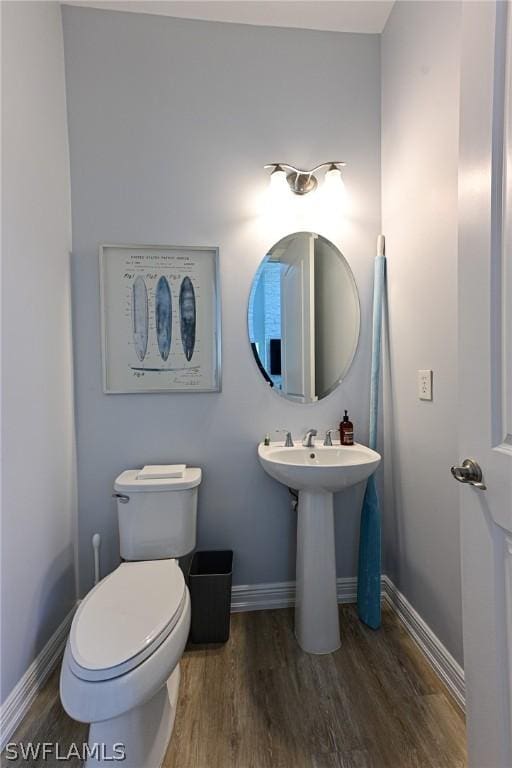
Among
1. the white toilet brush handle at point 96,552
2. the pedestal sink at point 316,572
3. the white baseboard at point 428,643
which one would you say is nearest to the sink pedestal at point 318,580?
the pedestal sink at point 316,572

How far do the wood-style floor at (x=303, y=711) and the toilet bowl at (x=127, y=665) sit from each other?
137 millimetres

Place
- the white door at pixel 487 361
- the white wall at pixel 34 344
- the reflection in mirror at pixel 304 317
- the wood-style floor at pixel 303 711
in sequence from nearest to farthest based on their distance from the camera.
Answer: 1. the white door at pixel 487 361
2. the wood-style floor at pixel 303 711
3. the white wall at pixel 34 344
4. the reflection in mirror at pixel 304 317

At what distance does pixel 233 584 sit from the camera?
6.10ft

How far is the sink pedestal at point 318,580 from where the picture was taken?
1.57m

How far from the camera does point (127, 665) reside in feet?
3.20

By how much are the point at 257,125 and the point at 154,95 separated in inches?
18.4

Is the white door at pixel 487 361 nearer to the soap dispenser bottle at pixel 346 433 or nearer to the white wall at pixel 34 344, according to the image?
the soap dispenser bottle at pixel 346 433

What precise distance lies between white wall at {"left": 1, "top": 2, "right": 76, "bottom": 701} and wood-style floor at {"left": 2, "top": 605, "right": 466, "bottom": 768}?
368mm

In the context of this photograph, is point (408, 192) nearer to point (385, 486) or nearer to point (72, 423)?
point (385, 486)

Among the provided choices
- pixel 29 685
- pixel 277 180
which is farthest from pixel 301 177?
pixel 29 685

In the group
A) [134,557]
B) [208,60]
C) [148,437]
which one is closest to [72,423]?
[148,437]

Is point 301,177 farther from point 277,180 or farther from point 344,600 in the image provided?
point 344,600

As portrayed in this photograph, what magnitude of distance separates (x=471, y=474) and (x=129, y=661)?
934 mm

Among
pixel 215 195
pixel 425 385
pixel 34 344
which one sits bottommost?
pixel 425 385
